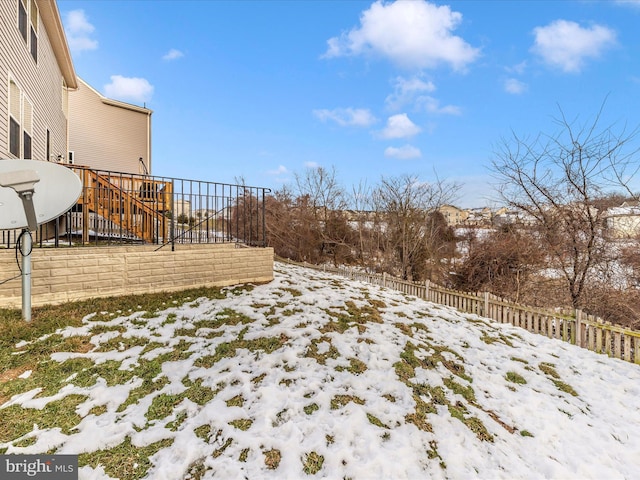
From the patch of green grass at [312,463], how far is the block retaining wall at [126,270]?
4.64 meters

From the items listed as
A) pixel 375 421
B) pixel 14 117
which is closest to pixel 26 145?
pixel 14 117

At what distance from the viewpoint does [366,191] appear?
1478cm

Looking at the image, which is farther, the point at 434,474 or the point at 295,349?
the point at 295,349

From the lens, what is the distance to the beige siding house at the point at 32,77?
5961 mm

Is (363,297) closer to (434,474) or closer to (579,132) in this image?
(434,474)

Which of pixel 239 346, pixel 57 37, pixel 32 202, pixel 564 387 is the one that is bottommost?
pixel 564 387

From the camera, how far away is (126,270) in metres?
5.35

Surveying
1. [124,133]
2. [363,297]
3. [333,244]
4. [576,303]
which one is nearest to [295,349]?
[363,297]

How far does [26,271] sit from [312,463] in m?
4.54

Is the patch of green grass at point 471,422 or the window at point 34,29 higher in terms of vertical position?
the window at point 34,29

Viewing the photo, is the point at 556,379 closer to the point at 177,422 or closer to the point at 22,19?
the point at 177,422

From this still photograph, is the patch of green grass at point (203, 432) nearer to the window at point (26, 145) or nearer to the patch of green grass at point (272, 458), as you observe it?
the patch of green grass at point (272, 458)

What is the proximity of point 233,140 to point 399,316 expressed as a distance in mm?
18121

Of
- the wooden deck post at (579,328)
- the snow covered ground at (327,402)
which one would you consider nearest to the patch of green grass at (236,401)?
the snow covered ground at (327,402)
